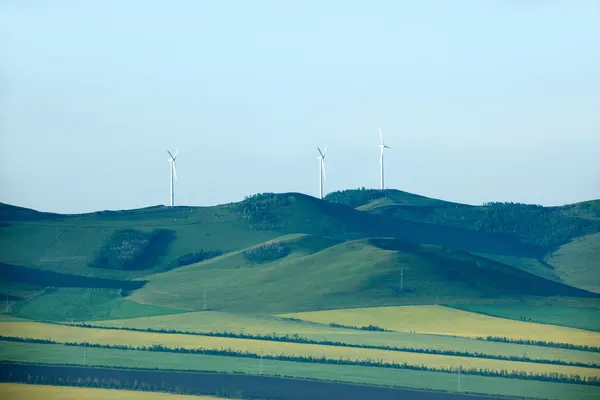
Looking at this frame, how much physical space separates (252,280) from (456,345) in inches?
2766

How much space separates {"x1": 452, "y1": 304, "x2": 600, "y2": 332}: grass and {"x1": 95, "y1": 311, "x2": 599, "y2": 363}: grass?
19895 millimetres

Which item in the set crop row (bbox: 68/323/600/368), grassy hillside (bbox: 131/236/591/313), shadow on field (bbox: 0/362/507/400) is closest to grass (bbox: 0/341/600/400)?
shadow on field (bbox: 0/362/507/400)

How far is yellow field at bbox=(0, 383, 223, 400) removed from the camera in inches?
3784

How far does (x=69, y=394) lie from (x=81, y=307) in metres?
75.9

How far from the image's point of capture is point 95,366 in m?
115

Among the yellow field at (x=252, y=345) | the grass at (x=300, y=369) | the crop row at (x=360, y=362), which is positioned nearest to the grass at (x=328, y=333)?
the yellow field at (x=252, y=345)

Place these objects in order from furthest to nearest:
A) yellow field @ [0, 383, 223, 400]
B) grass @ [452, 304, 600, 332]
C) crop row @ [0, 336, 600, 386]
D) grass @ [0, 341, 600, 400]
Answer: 1. grass @ [452, 304, 600, 332]
2. crop row @ [0, 336, 600, 386]
3. grass @ [0, 341, 600, 400]
4. yellow field @ [0, 383, 223, 400]

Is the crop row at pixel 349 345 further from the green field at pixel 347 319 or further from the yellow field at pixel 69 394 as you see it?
the yellow field at pixel 69 394

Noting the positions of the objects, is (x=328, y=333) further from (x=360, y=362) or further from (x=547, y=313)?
(x=547, y=313)

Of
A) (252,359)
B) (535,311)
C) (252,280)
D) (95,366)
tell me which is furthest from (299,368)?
(252,280)

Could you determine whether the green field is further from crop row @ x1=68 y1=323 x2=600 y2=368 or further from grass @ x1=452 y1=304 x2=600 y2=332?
crop row @ x1=68 y1=323 x2=600 y2=368

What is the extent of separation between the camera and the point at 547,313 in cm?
16362

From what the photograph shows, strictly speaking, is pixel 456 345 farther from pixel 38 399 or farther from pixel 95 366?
pixel 38 399

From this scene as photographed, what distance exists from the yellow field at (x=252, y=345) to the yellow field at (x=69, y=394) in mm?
25629
